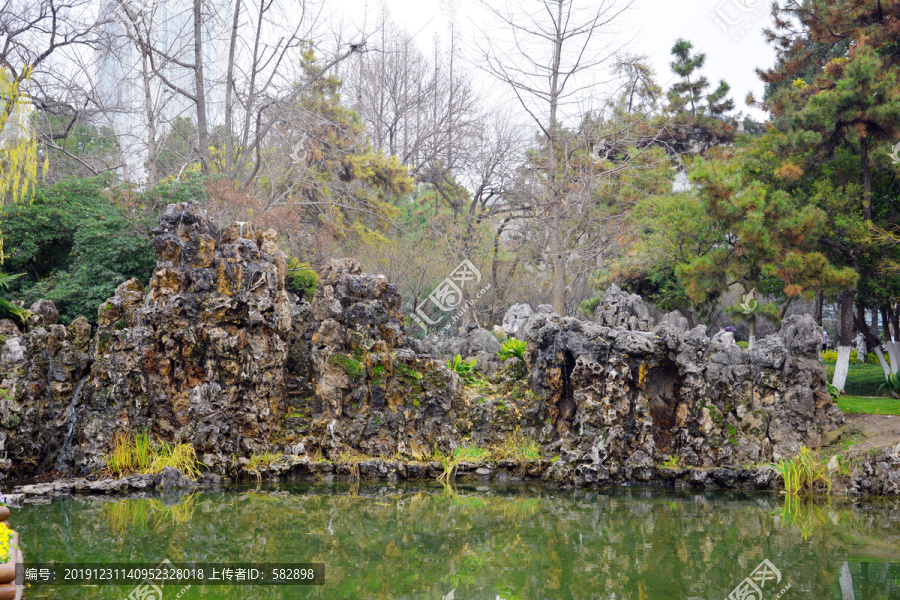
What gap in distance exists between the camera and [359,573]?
5617mm

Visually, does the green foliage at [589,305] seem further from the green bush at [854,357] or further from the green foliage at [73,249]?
the green foliage at [73,249]

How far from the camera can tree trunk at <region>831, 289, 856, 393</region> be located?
11438 mm

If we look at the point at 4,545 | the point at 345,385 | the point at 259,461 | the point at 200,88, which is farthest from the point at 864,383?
the point at 200,88

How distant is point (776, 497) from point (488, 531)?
4083 mm

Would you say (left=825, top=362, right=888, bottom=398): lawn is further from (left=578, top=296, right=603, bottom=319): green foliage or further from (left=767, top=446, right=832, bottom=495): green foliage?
(left=578, top=296, right=603, bottom=319): green foliage

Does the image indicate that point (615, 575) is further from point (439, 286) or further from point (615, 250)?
point (615, 250)

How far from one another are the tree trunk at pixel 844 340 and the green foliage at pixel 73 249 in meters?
12.2

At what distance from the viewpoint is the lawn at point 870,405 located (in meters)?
10.1

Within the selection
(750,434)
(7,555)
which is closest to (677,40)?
(750,434)

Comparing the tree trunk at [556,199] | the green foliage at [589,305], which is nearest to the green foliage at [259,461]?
the tree trunk at [556,199]

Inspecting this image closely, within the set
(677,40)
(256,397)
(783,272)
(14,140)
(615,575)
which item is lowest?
(615,575)

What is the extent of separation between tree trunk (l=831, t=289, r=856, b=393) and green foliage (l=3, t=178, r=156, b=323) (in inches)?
482

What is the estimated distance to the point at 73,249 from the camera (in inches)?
449

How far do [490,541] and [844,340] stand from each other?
330 inches
